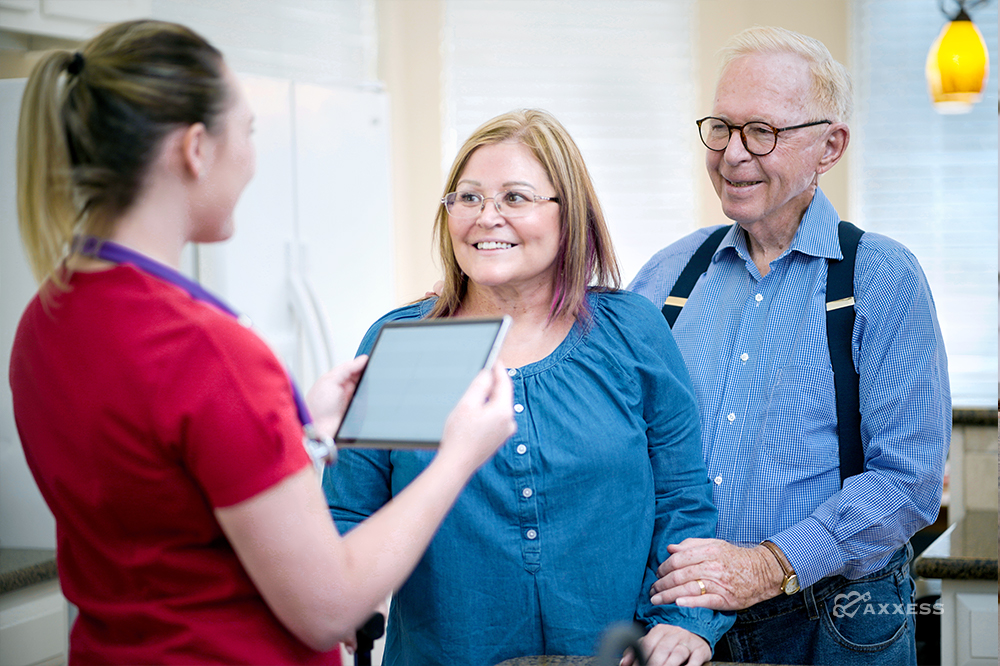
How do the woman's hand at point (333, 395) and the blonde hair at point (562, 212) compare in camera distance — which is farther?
the blonde hair at point (562, 212)

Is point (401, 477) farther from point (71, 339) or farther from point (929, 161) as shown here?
point (929, 161)

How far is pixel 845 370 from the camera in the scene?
137 cm

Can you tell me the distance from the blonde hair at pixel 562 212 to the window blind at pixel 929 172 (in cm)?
261

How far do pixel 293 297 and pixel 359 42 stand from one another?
1.67m

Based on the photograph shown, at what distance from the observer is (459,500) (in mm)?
1188

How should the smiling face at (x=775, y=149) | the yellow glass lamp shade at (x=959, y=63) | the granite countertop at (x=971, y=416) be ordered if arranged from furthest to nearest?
the yellow glass lamp shade at (x=959, y=63)
the granite countertop at (x=971, y=416)
the smiling face at (x=775, y=149)

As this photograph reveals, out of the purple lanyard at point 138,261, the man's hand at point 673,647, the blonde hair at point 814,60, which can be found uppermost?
the blonde hair at point 814,60

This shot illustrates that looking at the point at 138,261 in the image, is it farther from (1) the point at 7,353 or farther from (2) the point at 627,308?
(1) the point at 7,353

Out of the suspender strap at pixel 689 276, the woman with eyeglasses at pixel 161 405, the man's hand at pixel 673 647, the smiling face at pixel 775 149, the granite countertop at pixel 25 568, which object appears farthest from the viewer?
the granite countertop at pixel 25 568

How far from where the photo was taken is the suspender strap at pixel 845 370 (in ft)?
4.48

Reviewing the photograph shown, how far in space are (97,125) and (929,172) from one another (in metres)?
3.53

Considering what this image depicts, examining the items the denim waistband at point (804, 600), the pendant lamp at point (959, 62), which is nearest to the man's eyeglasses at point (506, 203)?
the denim waistband at point (804, 600)

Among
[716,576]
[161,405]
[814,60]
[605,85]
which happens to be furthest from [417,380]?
[605,85]

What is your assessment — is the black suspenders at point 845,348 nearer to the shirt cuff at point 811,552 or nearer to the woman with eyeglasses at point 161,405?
the shirt cuff at point 811,552
